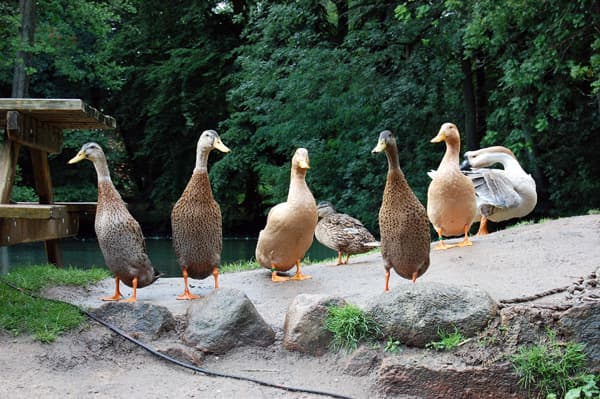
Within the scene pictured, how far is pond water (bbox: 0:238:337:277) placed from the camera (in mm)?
13562

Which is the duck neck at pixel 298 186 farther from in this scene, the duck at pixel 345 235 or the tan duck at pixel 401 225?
the tan duck at pixel 401 225

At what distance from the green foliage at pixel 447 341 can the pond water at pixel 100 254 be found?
24.9ft

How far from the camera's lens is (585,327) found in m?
4.38

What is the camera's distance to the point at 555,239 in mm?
6965

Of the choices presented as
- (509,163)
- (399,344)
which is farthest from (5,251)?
(399,344)

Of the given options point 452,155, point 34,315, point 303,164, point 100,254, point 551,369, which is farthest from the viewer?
point 100,254

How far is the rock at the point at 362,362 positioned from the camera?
4.53m

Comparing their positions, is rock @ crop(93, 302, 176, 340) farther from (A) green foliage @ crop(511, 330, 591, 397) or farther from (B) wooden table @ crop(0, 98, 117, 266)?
(A) green foliage @ crop(511, 330, 591, 397)

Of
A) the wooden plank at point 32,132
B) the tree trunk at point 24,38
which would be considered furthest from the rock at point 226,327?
the tree trunk at point 24,38

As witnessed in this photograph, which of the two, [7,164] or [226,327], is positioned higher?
[7,164]

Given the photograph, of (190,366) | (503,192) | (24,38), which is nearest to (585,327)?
(190,366)

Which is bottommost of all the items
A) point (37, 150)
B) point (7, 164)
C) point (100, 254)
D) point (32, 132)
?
point (100, 254)

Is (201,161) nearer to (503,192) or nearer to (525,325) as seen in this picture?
(525,325)

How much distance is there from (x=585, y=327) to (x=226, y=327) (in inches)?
98.6
